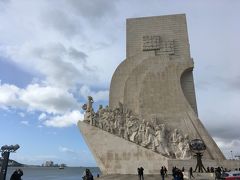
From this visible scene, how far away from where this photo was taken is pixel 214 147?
57.8ft

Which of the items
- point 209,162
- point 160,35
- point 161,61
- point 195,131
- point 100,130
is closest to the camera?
point 209,162

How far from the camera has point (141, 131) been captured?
56.4ft

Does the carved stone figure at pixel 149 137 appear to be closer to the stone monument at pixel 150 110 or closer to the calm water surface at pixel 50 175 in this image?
the stone monument at pixel 150 110

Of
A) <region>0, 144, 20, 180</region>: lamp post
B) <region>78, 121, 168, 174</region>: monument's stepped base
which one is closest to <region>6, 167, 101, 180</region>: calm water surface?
<region>78, 121, 168, 174</region>: monument's stepped base

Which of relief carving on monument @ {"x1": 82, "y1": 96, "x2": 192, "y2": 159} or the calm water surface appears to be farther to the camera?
the calm water surface

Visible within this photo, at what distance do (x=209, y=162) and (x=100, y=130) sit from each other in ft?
22.6

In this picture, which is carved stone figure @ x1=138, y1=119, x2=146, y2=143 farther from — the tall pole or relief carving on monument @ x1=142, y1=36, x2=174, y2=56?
the tall pole

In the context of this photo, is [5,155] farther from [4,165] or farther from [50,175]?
[50,175]

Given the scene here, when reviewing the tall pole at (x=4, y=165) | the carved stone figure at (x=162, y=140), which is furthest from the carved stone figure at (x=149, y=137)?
the tall pole at (x=4, y=165)

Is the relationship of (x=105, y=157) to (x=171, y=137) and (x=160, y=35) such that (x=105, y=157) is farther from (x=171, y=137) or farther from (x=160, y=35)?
(x=160, y=35)

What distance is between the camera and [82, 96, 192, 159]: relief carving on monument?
16594 mm

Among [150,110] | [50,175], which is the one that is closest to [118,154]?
[150,110]

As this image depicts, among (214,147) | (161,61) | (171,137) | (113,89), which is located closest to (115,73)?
(113,89)

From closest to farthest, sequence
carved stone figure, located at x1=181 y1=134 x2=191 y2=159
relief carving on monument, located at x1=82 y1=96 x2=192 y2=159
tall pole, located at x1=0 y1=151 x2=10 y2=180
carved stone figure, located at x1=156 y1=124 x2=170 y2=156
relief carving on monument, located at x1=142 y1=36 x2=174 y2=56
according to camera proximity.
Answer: tall pole, located at x1=0 y1=151 x2=10 y2=180 → carved stone figure, located at x1=181 y1=134 x2=191 y2=159 → carved stone figure, located at x1=156 y1=124 x2=170 y2=156 → relief carving on monument, located at x1=82 y1=96 x2=192 y2=159 → relief carving on monument, located at x1=142 y1=36 x2=174 y2=56
